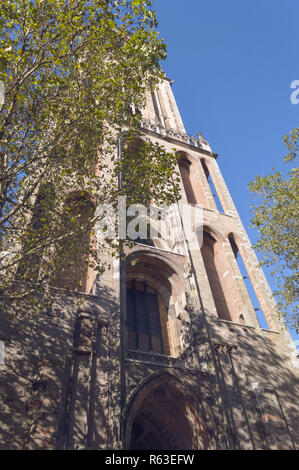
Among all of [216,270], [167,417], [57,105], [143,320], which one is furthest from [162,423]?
[57,105]

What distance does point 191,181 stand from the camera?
81.5 feet

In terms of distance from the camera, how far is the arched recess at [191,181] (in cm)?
2333

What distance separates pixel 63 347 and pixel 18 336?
1.34m

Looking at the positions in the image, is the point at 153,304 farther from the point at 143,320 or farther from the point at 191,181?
the point at 191,181

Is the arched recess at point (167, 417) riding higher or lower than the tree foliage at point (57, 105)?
lower

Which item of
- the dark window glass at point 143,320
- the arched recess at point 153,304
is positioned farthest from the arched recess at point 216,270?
the dark window glass at point 143,320

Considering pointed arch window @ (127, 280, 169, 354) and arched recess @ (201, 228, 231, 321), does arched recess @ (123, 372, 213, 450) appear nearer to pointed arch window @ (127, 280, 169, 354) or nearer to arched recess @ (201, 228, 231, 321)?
pointed arch window @ (127, 280, 169, 354)

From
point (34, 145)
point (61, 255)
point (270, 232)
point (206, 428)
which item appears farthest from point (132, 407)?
point (270, 232)

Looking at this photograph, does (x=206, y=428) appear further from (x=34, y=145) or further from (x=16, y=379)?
(x=34, y=145)

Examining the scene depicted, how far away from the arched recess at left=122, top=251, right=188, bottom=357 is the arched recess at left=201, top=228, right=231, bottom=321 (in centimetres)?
285

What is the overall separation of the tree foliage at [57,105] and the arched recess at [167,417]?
4.14 m

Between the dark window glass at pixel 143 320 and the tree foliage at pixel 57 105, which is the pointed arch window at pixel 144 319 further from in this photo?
the tree foliage at pixel 57 105

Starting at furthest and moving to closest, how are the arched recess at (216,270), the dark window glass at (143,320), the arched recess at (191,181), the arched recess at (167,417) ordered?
1. the arched recess at (191,181)
2. the arched recess at (216,270)
3. the dark window glass at (143,320)
4. the arched recess at (167,417)

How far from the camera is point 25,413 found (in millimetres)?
8789
